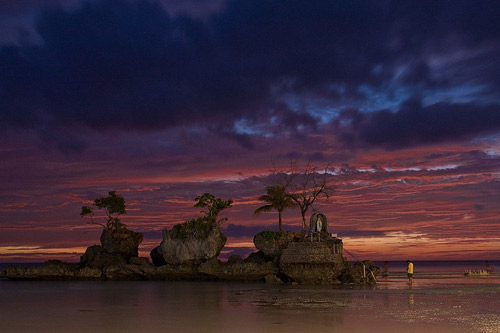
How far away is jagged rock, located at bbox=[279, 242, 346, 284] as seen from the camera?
48.3 metres

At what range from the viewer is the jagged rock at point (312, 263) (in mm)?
48281

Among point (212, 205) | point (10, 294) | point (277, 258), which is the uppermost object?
point (212, 205)

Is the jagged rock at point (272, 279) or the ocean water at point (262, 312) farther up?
the jagged rock at point (272, 279)

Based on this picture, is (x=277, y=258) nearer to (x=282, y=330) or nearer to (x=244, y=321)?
(x=244, y=321)

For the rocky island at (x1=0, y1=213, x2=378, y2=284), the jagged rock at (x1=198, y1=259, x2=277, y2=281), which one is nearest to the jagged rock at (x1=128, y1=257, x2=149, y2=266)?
the rocky island at (x1=0, y1=213, x2=378, y2=284)

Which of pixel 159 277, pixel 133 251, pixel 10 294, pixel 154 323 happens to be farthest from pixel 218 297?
pixel 133 251

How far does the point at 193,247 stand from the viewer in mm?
57812

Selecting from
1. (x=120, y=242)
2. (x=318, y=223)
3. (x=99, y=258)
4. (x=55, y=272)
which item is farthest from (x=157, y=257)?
(x=318, y=223)

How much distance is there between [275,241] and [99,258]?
73.7 feet

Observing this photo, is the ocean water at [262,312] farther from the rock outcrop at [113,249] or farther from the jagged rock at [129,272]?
the rock outcrop at [113,249]

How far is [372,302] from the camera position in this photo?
3161cm

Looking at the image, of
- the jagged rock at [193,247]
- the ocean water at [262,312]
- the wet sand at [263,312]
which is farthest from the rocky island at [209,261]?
the ocean water at [262,312]

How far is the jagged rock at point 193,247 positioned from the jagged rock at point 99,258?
750cm

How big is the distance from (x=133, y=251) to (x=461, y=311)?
45806 millimetres
